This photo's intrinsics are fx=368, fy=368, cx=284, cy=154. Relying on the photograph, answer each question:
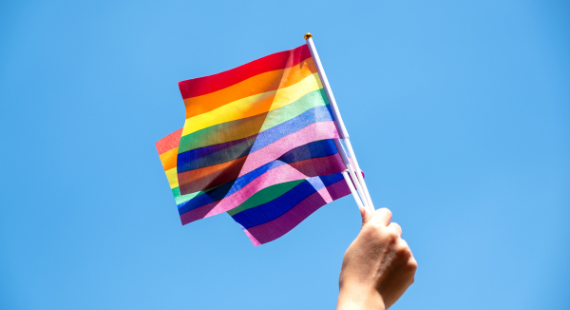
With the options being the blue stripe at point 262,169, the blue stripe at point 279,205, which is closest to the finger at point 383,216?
the blue stripe at point 262,169

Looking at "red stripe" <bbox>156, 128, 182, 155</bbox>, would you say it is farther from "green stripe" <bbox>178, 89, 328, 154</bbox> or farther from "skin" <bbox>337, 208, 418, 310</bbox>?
"skin" <bbox>337, 208, 418, 310</bbox>

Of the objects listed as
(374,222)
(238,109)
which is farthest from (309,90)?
(374,222)

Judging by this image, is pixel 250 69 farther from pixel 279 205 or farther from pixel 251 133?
pixel 279 205

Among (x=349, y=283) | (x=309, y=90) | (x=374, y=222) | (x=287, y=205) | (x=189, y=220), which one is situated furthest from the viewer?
(x=287, y=205)

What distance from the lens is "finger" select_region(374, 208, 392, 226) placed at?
6.96 ft

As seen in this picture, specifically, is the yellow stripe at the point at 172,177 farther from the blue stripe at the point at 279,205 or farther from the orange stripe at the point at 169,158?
the blue stripe at the point at 279,205

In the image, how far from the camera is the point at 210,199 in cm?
459

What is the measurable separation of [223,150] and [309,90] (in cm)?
135

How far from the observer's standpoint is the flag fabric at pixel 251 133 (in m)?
4.48

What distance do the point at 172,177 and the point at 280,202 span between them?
1486 mm

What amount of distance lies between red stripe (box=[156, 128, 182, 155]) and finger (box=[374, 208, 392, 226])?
3.40 metres

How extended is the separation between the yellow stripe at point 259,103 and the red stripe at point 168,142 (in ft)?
1.54

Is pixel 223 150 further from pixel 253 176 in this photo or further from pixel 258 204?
pixel 258 204

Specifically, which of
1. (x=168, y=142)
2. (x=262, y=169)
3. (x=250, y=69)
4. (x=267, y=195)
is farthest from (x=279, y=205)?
(x=250, y=69)
